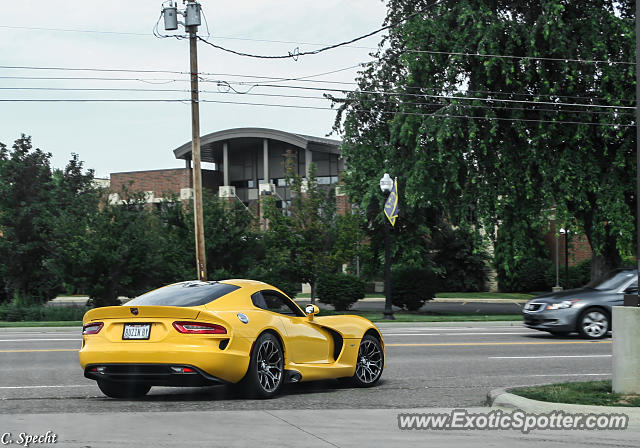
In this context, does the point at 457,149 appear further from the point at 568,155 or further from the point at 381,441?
the point at 381,441

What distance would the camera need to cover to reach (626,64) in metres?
27.5

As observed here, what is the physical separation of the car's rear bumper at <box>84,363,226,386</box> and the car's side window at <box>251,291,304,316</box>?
124 centimetres

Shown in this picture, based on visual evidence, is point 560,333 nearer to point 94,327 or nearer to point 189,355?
point 189,355

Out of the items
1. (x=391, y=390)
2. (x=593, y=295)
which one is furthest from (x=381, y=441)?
(x=593, y=295)

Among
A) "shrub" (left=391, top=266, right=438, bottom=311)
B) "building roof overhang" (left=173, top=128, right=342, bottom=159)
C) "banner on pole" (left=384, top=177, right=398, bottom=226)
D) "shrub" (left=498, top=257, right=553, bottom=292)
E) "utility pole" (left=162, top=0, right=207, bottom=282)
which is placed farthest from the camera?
"building roof overhang" (left=173, top=128, right=342, bottom=159)

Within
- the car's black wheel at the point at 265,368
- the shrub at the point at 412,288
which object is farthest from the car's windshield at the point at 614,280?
the shrub at the point at 412,288

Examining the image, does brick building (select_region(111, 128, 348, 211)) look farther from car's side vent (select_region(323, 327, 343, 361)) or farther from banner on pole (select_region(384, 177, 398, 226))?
car's side vent (select_region(323, 327, 343, 361))

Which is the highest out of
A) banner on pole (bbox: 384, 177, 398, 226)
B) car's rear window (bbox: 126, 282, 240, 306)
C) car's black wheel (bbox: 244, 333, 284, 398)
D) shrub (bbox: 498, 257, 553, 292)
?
banner on pole (bbox: 384, 177, 398, 226)

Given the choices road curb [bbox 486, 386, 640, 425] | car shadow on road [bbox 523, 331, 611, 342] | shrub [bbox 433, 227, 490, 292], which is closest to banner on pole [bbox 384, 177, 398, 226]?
car shadow on road [bbox 523, 331, 611, 342]

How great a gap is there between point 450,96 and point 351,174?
24.8 feet

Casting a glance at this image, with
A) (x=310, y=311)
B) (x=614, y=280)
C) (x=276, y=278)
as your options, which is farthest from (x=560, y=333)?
(x=276, y=278)

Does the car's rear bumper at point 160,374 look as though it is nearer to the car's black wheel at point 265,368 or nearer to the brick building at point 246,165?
the car's black wheel at point 265,368

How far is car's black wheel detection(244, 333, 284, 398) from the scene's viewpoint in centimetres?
915

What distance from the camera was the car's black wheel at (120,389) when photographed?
9.66 m
